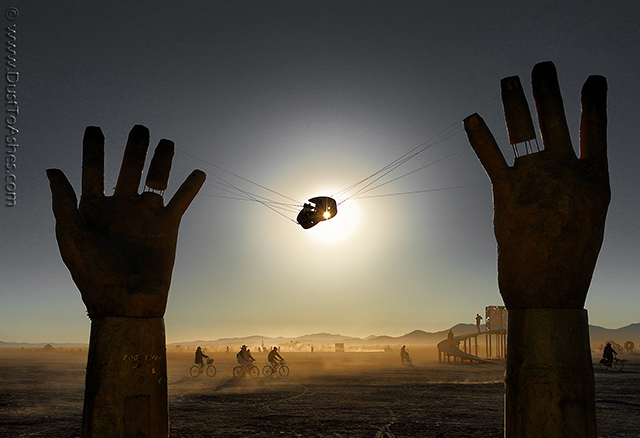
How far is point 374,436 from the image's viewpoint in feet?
40.3

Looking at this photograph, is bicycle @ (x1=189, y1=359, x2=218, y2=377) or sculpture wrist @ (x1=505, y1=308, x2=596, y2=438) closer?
sculpture wrist @ (x1=505, y1=308, x2=596, y2=438)

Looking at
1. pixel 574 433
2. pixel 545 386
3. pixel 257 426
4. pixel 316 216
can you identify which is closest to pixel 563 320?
pixel 545 386

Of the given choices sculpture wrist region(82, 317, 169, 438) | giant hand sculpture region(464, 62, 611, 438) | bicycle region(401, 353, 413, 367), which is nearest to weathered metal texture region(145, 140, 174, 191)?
sculpture wrist region(82, 317, 169, 438)

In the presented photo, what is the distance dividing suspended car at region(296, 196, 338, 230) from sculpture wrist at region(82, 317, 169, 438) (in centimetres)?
971

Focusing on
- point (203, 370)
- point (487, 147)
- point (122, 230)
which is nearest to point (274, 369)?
point (203, 370)

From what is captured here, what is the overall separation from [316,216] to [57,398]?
12.2 meters

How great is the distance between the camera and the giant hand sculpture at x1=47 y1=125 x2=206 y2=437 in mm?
7832

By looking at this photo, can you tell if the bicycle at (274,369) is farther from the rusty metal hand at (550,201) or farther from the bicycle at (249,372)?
the rusty metal hand at (550,201)

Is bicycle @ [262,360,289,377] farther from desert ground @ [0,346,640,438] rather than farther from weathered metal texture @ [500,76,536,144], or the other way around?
weathered metal texture @ [500,76,536,144]

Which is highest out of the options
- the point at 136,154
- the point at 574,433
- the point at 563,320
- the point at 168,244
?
the point at 136,154

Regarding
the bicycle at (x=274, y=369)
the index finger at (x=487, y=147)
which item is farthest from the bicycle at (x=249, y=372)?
the index finger at (x=487, y=147)

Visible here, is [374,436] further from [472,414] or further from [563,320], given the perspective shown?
[563,320]

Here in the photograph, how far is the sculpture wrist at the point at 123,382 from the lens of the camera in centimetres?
777

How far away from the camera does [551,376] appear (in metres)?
6.91
